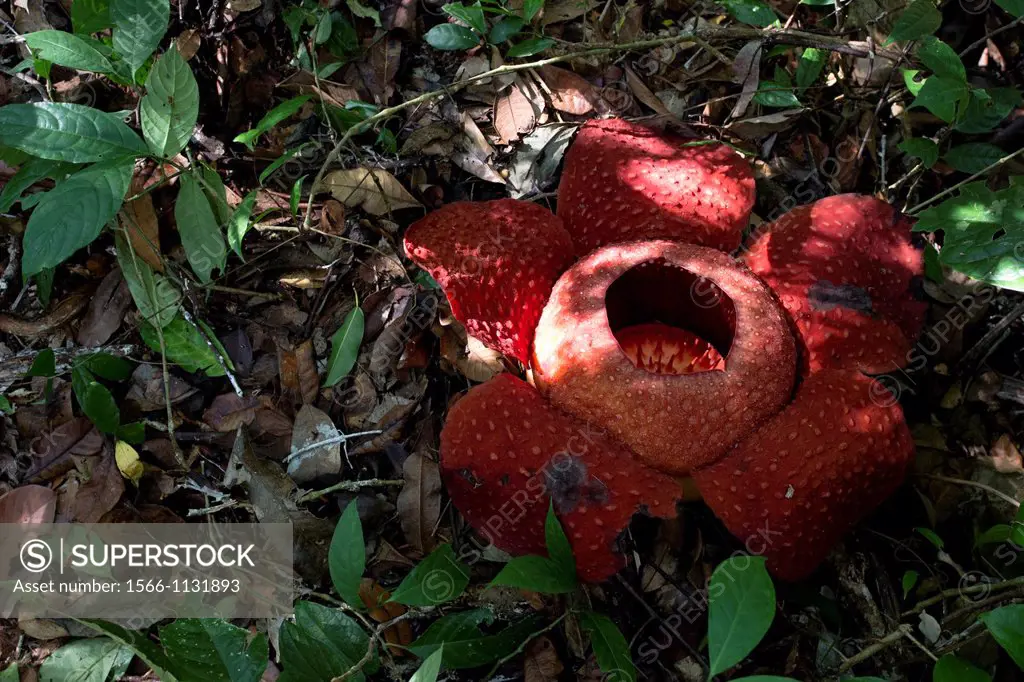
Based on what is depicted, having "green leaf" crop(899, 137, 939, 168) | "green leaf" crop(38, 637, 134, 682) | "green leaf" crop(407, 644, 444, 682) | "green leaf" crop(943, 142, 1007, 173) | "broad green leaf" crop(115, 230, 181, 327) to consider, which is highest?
"green leaf" crop(899, 137, 939, 168)

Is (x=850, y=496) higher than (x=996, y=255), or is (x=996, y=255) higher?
(x=996, y=255)

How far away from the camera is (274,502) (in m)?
2.58

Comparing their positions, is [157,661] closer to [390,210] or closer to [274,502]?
[274,502]

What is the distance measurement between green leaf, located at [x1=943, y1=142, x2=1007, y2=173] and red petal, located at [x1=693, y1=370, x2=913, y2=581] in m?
1.21

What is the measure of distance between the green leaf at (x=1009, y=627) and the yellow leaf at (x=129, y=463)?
8.17 feet

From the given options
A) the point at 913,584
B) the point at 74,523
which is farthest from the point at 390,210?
the point at 913,584

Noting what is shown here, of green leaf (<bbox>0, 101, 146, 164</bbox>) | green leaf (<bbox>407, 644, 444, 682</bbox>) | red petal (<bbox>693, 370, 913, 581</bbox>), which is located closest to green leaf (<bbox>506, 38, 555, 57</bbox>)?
green leaf (<bbox>0, 101, 146, 164</bbox>)

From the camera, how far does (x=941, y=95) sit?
2570 mm

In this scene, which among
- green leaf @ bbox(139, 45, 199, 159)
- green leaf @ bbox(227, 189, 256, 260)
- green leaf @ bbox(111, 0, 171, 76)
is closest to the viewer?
green leaf @ bbox(139, 45, 199, 159)

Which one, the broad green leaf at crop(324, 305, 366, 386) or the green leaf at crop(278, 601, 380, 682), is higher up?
the broad green leaf at crop(324, 305, 366, 386)

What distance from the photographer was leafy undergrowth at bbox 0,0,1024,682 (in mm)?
2299

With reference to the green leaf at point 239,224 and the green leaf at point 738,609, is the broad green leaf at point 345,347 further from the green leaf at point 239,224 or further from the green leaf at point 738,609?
the green leaf at point 738,609

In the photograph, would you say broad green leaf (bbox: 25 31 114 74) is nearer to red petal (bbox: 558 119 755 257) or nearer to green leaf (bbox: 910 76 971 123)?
red petal (bbox: 558 119 755 257)

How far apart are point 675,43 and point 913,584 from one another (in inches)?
84.4
